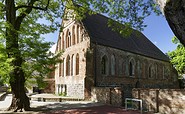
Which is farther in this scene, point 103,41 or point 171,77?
point 171,77

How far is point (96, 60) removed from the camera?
2375cm

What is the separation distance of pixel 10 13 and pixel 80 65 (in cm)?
1048

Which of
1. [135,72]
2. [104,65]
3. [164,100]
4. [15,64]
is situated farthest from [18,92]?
[135,72]

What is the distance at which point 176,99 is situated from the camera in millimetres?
13797

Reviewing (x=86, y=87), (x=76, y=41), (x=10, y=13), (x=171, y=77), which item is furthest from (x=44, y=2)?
(x=171, y=77)

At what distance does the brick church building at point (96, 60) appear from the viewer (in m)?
23.5

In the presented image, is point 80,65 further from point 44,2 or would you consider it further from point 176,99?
point 176,99

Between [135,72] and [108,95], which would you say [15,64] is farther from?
[135,72]

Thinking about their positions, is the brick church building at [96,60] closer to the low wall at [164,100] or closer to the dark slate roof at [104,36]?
the dark slate roof at [104,36]

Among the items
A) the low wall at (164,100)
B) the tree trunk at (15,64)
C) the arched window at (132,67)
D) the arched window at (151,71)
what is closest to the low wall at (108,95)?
the low wall at (164,100)

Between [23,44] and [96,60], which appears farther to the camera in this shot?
[96,60]

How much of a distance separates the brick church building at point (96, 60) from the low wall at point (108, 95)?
3.77ft

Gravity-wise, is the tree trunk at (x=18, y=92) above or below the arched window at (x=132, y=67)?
below

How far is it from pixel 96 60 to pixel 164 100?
1058 centimetres
